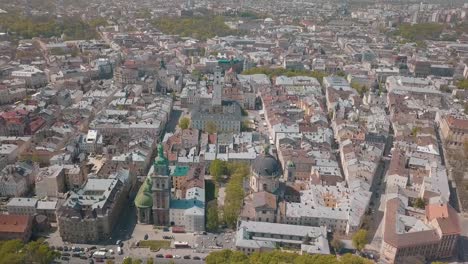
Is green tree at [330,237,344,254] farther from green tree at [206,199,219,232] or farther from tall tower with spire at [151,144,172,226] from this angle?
tall tower with spire at [151,144,172,226]

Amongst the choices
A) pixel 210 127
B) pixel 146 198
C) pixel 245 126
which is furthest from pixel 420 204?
pixel 210 127

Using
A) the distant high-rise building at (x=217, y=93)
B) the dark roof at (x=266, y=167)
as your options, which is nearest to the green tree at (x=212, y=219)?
the dark roof at (x=266, y=167)

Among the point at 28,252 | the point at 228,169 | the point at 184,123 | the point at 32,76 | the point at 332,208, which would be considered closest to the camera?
the point at 28,252

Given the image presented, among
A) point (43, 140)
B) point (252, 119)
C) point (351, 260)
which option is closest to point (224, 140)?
point (252, 119)

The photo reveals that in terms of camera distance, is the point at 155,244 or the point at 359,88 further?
the point at 359,88

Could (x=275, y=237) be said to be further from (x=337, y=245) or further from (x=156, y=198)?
(x=156, y=198)

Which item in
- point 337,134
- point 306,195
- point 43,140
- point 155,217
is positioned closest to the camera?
point 155,217

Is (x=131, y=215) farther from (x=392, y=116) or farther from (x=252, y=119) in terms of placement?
(x=392, y=116)
